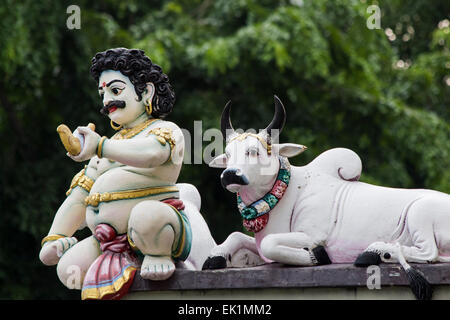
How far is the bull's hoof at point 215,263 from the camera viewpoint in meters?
4.11

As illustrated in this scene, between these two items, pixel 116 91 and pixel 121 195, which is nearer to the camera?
pixel 121 195

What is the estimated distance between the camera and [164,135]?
13.7 ft

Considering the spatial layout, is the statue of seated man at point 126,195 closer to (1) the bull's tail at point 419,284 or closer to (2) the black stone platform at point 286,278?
(2) the black stone platform at point 286,278

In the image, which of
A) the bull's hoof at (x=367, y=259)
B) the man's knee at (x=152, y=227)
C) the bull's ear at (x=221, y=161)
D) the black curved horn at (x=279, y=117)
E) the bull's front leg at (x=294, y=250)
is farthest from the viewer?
the bull's ear at (x=221, y=161)

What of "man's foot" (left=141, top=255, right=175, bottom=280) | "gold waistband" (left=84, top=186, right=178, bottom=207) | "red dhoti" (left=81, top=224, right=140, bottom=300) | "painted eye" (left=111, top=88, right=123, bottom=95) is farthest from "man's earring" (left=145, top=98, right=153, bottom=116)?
"man's foot" (left=141, top=255, right=175, bottom=280)

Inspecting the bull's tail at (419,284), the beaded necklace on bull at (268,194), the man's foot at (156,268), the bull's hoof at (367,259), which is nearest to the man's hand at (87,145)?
the man's foot at (156,268)

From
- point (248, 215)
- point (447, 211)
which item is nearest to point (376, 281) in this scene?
point (447, 211)

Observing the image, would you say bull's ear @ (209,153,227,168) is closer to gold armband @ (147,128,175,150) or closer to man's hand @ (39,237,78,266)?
gold armband @ (147,128,175,150)

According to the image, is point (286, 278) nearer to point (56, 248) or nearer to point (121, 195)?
point (121, 195)

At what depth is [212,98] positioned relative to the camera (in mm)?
9766

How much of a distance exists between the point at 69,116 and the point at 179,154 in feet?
16.0

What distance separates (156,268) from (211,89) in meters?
6.18

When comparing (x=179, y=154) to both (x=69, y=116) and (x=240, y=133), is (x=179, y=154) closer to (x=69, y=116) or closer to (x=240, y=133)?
(x=240, y=133)

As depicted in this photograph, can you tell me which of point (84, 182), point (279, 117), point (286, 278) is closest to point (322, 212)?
Result: point (286, 278)
